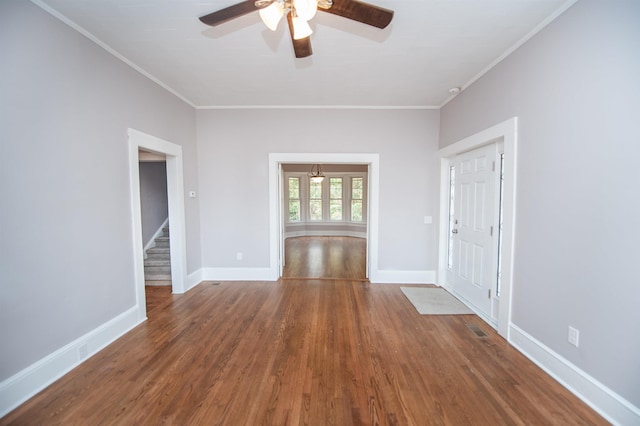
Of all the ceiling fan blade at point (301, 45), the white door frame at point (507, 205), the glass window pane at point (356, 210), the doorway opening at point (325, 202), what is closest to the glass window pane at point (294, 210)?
the doorway opening at point (325, 202)

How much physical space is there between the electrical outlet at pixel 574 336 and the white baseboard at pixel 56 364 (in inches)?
155

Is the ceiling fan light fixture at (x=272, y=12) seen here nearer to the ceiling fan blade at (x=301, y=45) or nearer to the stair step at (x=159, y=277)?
the ceiling fan blade at (x=301, y=45)

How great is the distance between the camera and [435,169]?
4.11 m

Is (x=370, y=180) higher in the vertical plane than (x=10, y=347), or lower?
higher

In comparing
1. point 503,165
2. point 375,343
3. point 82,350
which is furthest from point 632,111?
point 82,350

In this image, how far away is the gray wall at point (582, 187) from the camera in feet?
5.10

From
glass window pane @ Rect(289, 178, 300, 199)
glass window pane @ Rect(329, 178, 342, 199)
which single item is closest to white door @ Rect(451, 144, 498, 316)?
glass window pane @ Rect(329, 178, 342, 199)

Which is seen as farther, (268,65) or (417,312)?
(417,312)

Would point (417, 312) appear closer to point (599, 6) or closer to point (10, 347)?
point (599, 6)

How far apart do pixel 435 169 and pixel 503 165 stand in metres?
1.44

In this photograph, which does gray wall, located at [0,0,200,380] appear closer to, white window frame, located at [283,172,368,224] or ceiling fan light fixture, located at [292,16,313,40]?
ceiling fan light fixture, located at [292,16,313,40]

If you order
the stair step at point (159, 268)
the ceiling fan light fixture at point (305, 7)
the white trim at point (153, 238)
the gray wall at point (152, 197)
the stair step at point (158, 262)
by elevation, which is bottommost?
the stair step at point (159, 268)

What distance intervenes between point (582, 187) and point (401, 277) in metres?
2.76

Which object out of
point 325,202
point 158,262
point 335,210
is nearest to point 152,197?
point 158,262
